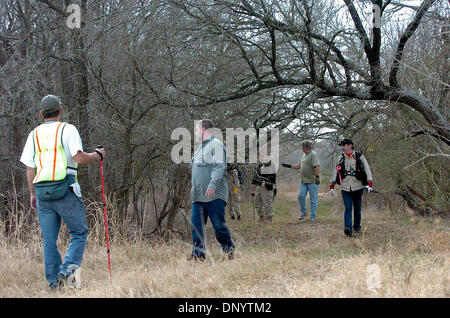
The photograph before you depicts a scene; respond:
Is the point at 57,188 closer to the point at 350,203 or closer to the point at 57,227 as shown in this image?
the point at 57,227

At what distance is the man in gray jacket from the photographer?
6.03m

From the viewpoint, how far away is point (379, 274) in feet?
13.6

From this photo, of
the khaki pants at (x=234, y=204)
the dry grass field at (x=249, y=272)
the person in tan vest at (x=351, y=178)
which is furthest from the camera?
the khaki pants at (x=234, y=204)

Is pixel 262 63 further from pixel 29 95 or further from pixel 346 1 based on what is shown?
pixel 29 95

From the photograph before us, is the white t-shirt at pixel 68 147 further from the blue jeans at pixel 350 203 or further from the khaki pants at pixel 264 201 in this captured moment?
the khaki pants at pixel 264 201

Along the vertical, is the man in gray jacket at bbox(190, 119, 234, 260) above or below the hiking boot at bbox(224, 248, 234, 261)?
above

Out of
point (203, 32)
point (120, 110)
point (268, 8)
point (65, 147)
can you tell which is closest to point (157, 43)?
point (203, 32)

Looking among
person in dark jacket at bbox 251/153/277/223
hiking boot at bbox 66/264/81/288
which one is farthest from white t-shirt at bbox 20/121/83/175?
person in dark jacket at bbox 251/153/277/223

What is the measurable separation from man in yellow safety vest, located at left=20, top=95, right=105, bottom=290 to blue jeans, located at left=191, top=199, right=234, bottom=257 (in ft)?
5.71

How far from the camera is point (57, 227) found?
4734 mm

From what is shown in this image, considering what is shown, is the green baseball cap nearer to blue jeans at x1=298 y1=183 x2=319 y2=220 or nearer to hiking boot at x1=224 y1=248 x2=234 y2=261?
hiking boot at x1=224 y1=248 x2=234 y2=261

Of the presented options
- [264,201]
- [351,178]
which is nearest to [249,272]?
[351,178]

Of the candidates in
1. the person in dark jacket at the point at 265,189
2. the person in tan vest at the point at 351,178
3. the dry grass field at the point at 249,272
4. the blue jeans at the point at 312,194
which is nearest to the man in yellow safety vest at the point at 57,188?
the dry grass field at the point at 249,272

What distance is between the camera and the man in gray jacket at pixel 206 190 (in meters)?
6.03
